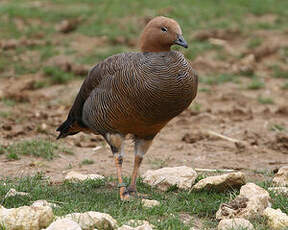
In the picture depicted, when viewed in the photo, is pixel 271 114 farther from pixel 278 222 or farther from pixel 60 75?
pixel 278 222

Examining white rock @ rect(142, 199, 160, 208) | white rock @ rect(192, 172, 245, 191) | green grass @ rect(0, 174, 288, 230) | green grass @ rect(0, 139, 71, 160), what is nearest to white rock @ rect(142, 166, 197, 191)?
green grass @ rect(0, 174, 288, 230)

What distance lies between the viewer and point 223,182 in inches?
218

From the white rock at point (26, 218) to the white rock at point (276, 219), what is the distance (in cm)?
176

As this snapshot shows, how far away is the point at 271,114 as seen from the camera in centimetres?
925

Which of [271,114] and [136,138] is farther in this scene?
[271,114]

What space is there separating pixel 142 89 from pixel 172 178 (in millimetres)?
1237

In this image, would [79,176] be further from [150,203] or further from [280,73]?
[280,73]

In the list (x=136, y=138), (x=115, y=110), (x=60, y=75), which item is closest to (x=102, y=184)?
(x=136, y=138)

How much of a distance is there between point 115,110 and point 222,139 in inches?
126

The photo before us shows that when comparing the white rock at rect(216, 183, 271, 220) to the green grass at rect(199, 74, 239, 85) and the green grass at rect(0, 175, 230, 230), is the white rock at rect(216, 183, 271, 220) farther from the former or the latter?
the green grass at rect(199, 74, 239, 85)

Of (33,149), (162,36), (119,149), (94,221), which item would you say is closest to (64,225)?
(94,221)

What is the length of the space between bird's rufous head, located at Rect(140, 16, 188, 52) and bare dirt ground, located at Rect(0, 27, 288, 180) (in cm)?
182

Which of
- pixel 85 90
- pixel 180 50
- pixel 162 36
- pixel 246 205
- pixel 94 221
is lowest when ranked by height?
pixel 180 50

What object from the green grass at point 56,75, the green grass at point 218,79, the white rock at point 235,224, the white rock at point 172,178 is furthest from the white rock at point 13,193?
the green grass at point 218,79
